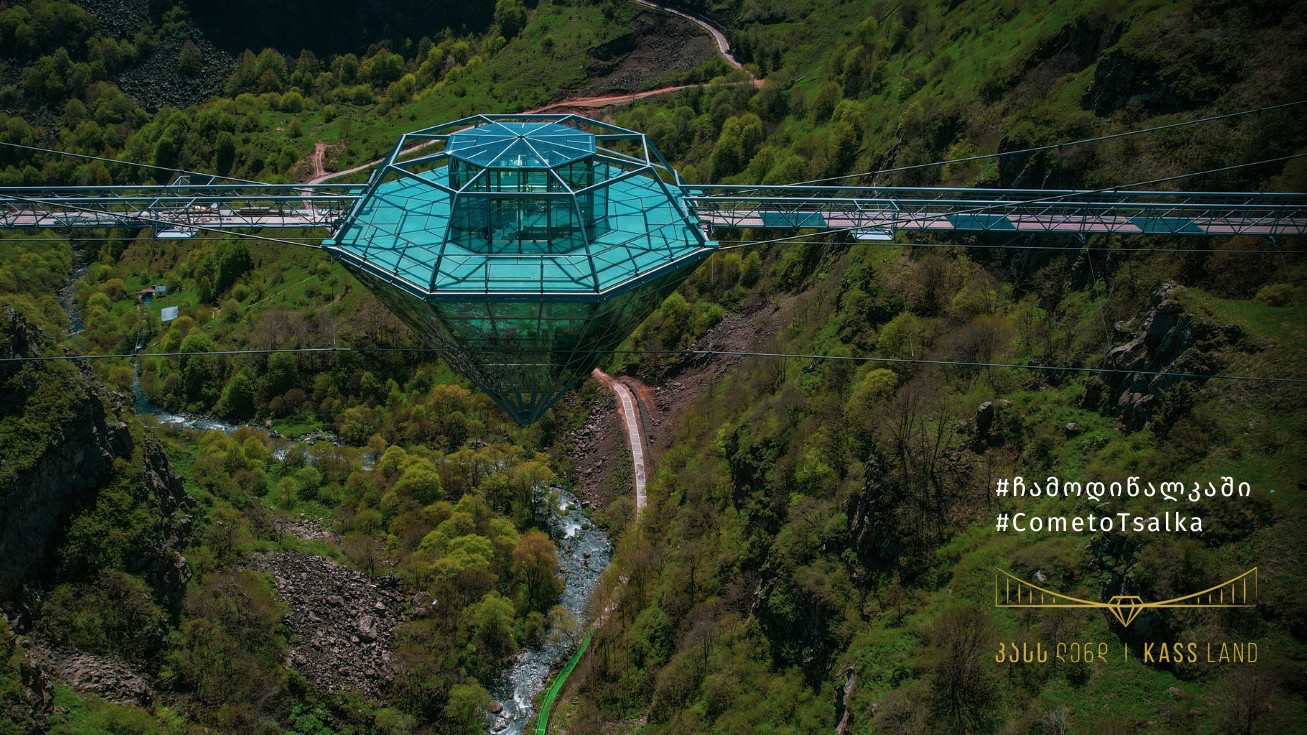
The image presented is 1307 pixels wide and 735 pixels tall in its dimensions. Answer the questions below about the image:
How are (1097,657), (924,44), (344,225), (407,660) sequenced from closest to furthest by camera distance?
(1097,657) < (344,225) < (407,660) < (924,44)

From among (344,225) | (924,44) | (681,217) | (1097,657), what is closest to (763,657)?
(1097,657)

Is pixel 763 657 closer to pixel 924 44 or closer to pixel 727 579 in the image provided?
pixel 727 579

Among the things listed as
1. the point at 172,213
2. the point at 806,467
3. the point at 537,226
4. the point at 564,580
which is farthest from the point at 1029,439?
the point at 172,213

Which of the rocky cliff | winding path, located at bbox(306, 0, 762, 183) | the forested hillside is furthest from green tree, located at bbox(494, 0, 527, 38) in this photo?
the rocky cliff

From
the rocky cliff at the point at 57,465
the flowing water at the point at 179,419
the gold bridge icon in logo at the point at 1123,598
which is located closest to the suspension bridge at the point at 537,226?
the rocky cliff at the point at 57,465

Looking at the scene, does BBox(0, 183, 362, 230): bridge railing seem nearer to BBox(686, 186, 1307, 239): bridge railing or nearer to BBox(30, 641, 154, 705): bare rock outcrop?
BBox(686, 186, 1307, 239): bridge railing
